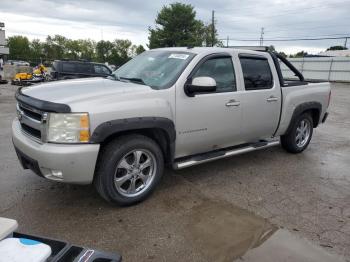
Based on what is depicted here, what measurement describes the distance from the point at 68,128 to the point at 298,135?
14.4ft

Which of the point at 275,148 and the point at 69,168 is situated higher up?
the point at 69,168

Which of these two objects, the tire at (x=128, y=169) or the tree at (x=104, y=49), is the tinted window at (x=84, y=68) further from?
the tree at (x=104, y=49)

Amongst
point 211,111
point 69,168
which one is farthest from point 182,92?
point 69,168

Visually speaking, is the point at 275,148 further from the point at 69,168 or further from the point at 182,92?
the point at 69,168

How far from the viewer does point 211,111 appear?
161 inches

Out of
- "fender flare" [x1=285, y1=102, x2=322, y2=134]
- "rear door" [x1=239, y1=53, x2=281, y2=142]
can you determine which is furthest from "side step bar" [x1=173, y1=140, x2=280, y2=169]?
"fender flare" [x1=285, y1=102, x2=322, y2=134]

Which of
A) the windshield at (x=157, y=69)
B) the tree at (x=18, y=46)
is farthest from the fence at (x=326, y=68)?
the tree at (x=18, y=46)

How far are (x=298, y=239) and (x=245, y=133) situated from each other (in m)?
1.92

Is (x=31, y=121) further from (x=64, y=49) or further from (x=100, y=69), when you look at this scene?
(x=64, y=49)

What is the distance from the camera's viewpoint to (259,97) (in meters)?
4.71

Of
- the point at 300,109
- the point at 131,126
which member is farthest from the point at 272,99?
Result: the point at 131,126

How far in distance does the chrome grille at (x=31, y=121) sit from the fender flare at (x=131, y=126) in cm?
57

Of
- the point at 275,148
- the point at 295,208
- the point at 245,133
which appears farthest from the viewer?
the point at 275,148

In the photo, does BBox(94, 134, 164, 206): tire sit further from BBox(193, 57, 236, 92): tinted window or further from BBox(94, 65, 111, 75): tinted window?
BBox(94, 65, 111, 75): tinted window
